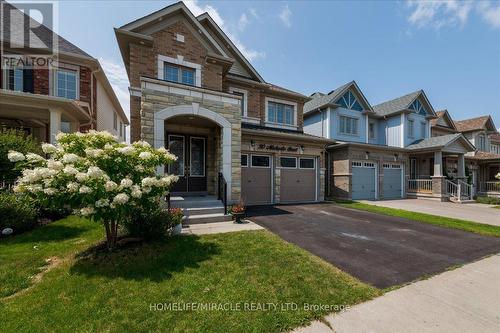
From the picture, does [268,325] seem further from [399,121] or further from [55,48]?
[399,121]

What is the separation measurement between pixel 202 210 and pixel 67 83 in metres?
10.4

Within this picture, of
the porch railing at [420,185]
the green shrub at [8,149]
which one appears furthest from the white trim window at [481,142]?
the green shrub at [8,149]

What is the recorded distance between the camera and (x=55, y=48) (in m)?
11.6

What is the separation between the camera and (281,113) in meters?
15.3

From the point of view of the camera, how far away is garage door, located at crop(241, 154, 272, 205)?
12180 mm

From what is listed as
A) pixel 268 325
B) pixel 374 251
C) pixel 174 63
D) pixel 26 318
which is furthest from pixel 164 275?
pixel 174 63

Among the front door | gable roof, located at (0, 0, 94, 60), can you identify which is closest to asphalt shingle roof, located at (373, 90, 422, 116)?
the front door

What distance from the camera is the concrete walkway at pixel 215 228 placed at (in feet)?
22.2

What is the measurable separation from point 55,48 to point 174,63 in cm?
638

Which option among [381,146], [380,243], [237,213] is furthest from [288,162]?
[381,146]

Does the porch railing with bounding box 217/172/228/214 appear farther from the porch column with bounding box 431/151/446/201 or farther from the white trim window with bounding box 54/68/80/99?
the porch column with bounding box 431/151/446/201

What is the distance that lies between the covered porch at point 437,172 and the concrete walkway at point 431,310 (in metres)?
15.4

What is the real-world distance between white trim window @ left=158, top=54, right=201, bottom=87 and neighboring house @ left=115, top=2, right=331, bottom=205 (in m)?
0.05

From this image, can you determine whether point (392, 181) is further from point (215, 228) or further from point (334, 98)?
point (215, 228)
